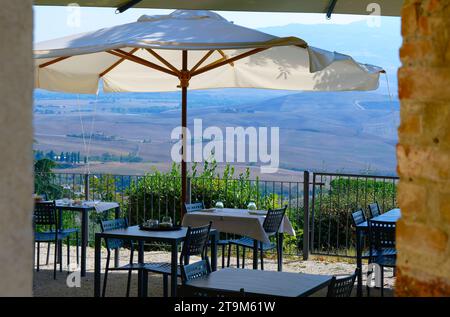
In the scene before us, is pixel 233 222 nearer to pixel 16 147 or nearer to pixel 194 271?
pixel 194 271

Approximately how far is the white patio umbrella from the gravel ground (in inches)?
57.7

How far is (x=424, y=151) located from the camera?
8.50 feet

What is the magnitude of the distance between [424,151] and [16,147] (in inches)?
58.6

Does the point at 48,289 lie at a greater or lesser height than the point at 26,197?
lesser

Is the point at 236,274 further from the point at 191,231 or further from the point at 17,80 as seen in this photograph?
the point at 17,80

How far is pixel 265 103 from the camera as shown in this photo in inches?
781

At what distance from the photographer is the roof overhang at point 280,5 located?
812 cm

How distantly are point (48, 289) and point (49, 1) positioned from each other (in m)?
3.12

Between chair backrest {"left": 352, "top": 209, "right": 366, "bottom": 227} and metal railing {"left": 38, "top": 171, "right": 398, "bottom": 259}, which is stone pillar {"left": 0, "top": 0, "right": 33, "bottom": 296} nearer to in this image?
chair backrest {"left": 352, "top": 209, "right": 366, "bottom": 227}

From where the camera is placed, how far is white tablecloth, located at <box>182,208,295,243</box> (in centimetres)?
861

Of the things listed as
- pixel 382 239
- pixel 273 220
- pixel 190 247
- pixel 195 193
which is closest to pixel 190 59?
pixel 195 193

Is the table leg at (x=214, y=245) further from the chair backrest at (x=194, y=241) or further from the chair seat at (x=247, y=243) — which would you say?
the chair seat at (x=247, y=243)

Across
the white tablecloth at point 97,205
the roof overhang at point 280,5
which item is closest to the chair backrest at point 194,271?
the roof overhang at point 280,5
